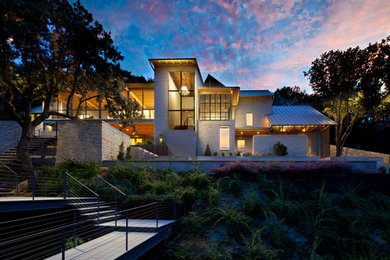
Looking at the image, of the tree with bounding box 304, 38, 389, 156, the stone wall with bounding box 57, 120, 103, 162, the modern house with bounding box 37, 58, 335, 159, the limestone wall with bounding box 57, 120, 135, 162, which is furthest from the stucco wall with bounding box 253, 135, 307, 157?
the stone wall with bounding box 57, 120, 103, 162

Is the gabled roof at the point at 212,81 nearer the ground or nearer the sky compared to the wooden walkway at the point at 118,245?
nearer the sky

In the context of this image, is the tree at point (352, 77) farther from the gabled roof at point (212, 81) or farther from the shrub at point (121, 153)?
the shrub at point (121, 153)

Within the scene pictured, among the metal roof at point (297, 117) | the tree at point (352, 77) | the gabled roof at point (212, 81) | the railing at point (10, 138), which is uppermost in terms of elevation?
the gabled roof at point (212, 81)

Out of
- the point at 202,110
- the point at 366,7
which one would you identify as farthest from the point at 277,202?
the point at 202,110

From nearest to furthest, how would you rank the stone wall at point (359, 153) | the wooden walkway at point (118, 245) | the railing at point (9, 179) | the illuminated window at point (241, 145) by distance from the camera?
the wooden walkway at point (118, 245)
the railing at point (9, 179)
the stone wall at point (359, 153)
the illuminated window at point (241, 145)

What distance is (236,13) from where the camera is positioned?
50.3 feet

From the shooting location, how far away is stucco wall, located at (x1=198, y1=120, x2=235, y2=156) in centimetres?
2003

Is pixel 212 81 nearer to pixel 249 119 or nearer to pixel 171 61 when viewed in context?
pixel 249 119

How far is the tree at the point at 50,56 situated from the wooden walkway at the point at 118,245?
6.51m

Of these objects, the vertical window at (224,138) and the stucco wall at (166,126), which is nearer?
the stucco wall at (166,126)

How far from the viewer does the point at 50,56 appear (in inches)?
393

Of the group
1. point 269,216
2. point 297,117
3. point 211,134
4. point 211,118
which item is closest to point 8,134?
point 211,134

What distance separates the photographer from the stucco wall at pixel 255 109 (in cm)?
2525

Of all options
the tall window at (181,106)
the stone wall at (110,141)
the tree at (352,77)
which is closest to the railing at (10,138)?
the stone wall at (110,141)
